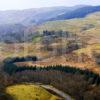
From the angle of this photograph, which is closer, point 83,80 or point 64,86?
point 64,86

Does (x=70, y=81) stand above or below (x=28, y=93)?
below

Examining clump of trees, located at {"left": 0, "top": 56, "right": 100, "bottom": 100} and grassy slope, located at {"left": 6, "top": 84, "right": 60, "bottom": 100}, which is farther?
→ clump of trees, located at {"left": 0, "top": 56, "right": 100, "bottom": 100}

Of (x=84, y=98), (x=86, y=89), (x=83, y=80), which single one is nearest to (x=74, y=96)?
(x=84, y=98)

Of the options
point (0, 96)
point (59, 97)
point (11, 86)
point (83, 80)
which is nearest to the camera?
point (0, 96)

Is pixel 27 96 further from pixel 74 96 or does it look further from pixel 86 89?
pixel 86 89

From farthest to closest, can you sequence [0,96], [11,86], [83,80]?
[83,80]
[11,86]
[0,96]

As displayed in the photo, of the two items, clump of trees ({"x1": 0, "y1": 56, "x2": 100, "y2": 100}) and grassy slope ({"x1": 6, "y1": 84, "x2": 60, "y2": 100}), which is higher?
grassy slope ({"x1": 6, "y1": 84, "x2": 60, "y2": 100})

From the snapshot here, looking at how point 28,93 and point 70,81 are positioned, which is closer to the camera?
point 28,93
